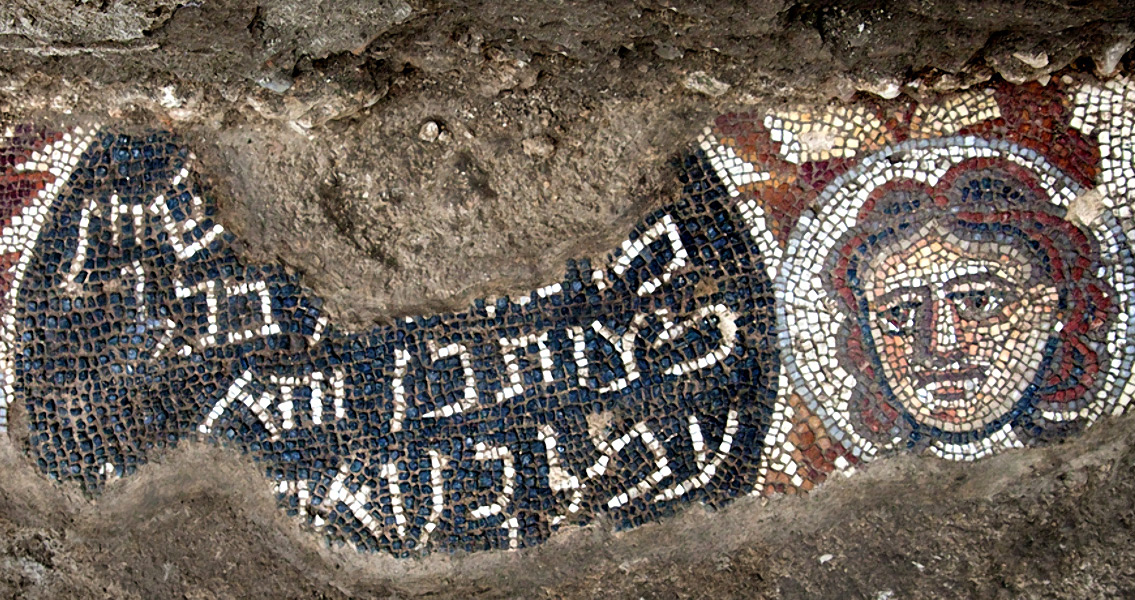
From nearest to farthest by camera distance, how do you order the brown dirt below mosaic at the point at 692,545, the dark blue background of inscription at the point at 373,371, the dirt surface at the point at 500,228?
the dirt surface at the point at 500,228 → the brown dirt below mosaic at the point at 692,545 → the dark blue background of inscription at the point at 373,371

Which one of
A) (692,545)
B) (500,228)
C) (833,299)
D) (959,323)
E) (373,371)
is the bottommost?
(692,545)

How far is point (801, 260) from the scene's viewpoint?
3.27 metres

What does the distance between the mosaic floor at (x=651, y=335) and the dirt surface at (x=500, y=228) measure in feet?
0.31

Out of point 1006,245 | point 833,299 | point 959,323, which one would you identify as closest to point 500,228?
point 833,299

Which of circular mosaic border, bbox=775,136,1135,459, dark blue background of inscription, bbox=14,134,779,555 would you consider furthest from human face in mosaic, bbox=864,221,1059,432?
dark blue background of inscription, bbox=14,134,779,555

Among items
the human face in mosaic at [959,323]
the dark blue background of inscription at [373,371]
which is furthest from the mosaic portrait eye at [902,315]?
the dark blue background of inscription at [373,371]

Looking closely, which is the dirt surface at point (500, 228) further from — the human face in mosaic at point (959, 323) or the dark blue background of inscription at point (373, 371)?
the human face in mosaic at point (959, 323)

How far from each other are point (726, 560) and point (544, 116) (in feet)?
5.31

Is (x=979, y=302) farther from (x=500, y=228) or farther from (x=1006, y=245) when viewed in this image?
(x=500, y=228)

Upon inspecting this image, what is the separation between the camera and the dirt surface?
2977 millimetres

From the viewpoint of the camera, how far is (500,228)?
3.26 meters

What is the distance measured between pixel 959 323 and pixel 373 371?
2002 millimetres

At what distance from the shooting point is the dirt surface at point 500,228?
9.77 feet

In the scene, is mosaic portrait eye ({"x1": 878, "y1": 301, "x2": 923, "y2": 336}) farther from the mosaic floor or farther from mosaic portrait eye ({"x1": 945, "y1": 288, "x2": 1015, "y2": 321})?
mosaic portrait eye ({"x1": 945, "y1": 288, "x2": 1015, "y2": 321})
